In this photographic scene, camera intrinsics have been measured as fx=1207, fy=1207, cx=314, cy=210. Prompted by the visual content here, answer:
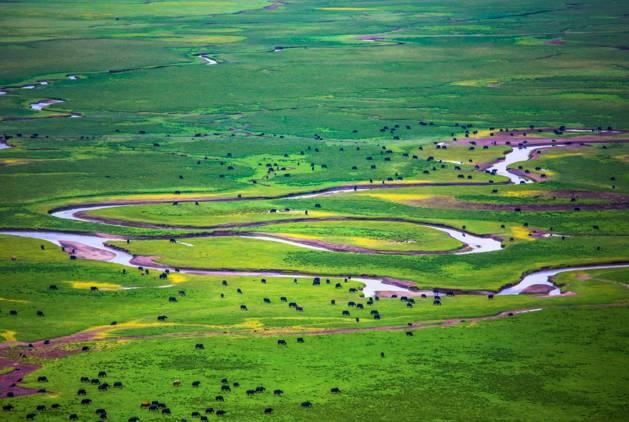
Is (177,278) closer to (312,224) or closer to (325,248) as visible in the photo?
(325,248)

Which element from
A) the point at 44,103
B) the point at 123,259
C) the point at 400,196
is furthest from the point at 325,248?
the point at 44,103

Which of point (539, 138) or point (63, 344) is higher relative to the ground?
point (63, 344)

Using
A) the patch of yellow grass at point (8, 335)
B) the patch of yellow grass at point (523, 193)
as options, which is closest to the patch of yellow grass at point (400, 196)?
the patch of yellow grass at point (523, 193)

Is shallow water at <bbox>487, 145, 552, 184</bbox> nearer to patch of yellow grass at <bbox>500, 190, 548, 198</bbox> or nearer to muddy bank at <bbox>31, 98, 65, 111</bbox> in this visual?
patch of yellow grass at <bbox>500, 190, 548, 198</bbox>

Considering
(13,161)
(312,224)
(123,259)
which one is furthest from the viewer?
(13,161)

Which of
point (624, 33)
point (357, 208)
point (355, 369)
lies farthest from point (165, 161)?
point (624, 33)

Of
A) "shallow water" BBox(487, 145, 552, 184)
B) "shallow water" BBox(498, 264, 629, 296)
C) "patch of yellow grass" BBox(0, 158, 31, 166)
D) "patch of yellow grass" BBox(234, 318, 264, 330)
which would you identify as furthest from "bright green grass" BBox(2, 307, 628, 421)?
"patch of yellow grass" BBox(0, 158, 31, 166)
